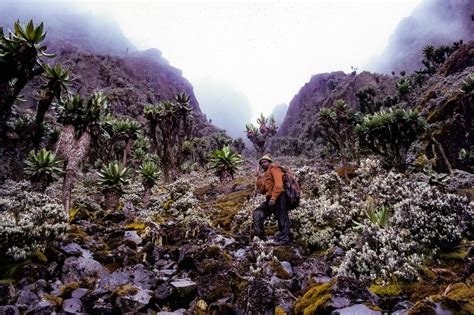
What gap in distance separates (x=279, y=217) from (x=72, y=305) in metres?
5.03

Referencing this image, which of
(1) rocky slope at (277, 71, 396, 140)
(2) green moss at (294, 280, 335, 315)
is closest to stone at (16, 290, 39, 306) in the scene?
(2) green moss at (294, 280, 335, 315)

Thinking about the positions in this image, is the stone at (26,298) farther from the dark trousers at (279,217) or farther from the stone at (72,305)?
the dark trousers at (279,217)

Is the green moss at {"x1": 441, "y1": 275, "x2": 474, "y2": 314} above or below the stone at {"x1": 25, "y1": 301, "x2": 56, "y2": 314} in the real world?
below

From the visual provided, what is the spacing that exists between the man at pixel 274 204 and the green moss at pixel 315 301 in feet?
11.4

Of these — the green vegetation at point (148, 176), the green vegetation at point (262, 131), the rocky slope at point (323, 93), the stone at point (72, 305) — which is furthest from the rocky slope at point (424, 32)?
the stone at point (72, 305)

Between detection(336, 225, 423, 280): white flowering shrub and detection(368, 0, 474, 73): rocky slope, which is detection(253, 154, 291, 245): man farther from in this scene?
detection(368, 0, 474, 73): rocky slope

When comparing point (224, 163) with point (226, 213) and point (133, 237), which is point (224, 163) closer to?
point (226, 213)

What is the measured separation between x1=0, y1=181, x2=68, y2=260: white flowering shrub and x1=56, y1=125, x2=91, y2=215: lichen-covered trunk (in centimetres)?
386

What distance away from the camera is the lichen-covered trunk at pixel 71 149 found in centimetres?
1250

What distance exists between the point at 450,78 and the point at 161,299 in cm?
4239

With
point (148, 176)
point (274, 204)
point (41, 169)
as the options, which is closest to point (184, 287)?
point (274, 204)

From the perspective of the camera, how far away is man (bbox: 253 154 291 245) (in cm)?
821

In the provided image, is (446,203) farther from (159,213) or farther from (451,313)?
(159,213)

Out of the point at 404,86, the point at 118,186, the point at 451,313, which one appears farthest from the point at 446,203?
the point at 404,86
